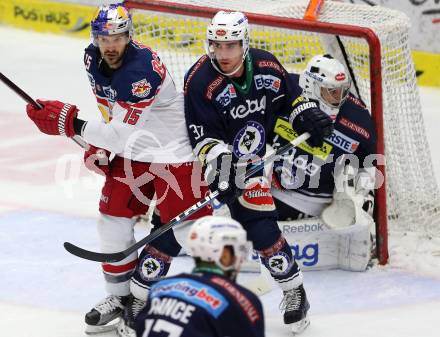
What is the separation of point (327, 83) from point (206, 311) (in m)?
2.23

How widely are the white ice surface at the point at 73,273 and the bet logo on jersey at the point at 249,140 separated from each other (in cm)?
66

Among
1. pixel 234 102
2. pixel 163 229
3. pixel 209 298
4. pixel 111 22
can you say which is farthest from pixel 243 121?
pixel 209 298

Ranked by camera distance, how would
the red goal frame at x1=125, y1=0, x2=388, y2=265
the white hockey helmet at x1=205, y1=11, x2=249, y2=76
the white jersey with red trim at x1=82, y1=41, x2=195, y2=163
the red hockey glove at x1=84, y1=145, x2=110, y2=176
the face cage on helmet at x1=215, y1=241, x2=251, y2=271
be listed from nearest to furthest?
1. the face cage on helmet at x1=215, y1=241, x2=251, y2=271
2. the white jersey with red trim at x1=82, y1=41, x2=195, y2=163
3. the white hockey helmet at x1=205, y1=11, x2=249, y2=76
4. the red hockey glove at x1=84, y1=145, x2=110, y2=176
5. the red goal frame at x1=125, y1=0, x2=388, y2=265

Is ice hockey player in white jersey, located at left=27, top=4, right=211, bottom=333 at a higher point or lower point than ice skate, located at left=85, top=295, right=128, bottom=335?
higher

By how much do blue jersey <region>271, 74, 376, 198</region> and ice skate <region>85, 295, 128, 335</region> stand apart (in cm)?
102

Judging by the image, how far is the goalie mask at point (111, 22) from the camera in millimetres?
3695

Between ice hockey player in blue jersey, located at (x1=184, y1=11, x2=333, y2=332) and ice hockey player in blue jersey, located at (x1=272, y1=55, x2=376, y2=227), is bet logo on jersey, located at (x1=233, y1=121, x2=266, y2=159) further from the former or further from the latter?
ice hockey player in blue jersey, located at (x1=272, y1=55, x2=376, y2=227)

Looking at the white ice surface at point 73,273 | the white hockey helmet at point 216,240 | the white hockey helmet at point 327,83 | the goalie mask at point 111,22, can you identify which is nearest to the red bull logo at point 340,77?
the white hockey helmet at point 327,83

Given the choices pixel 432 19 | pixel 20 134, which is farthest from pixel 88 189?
pixel 432 19

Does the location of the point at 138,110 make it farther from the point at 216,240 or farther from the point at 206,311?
the point at 206,311

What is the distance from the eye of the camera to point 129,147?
3822mm

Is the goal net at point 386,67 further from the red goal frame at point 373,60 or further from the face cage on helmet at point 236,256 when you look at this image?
the face cage on helmet at point 236,256

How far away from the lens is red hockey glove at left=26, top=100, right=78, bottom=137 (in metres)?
3.80

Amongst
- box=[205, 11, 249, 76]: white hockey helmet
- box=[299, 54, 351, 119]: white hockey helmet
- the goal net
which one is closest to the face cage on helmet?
box=[205, 11, 249, 76]: white hockey helmet
